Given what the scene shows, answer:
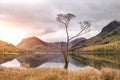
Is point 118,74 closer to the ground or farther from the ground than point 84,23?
closer to the ground

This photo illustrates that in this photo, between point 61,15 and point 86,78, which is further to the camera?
point 61,15

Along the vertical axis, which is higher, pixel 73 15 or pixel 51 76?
pixel 73 15

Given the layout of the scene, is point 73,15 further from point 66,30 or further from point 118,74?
point 118,74

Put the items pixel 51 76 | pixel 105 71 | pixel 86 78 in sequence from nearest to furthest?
pixel 51 76
pixel 86 78
pixel 105 71

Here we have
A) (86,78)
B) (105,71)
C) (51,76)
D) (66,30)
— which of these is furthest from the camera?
(66,30)

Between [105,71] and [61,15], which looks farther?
[61,15]

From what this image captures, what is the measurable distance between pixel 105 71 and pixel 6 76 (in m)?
6.88

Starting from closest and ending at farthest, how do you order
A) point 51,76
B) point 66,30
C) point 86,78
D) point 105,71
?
point 51,76, point 86,78, point 105,71, point 66,30

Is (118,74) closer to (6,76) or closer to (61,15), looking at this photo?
(6,76)

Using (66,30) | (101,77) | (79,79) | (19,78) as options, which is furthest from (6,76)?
(66,30)

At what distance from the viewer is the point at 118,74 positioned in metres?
19.3

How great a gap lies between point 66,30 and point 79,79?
855 inches

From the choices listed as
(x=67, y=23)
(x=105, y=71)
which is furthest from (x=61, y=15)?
(x=105, y=71)

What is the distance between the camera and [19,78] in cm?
1906
